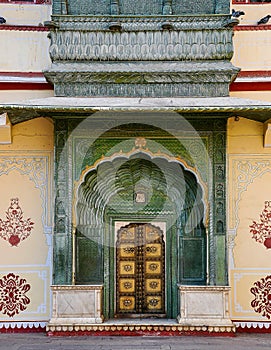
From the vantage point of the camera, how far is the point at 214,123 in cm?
747

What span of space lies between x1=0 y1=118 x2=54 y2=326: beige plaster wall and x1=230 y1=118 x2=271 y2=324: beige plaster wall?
2414mm

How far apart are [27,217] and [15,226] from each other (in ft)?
0.64

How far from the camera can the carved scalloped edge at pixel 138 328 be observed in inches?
279

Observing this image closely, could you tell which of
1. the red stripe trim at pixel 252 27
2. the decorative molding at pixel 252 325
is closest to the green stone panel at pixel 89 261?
the decorative molding at pixel 252 325

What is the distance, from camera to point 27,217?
778 cm

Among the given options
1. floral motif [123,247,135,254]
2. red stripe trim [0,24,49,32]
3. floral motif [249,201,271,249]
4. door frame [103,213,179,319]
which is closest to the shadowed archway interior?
door frame [103,213,179,319]

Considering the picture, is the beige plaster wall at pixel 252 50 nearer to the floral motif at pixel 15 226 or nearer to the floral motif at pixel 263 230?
the floral motif at pixel 263 230

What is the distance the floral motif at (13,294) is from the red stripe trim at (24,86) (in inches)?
98.0

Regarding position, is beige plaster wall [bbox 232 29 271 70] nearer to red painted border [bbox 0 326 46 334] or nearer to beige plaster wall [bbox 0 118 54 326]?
beige plaster wall [bbox 0 118 54 326]

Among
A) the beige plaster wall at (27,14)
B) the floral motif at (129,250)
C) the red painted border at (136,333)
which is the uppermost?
the beige plaster wall at (27,14)

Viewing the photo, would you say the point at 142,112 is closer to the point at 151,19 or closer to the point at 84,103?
the point at 84,103

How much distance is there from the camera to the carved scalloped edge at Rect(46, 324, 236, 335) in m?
7.08

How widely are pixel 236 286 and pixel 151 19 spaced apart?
11.9ft

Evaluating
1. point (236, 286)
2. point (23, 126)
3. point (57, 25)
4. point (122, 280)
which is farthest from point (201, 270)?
point (57, 25)
